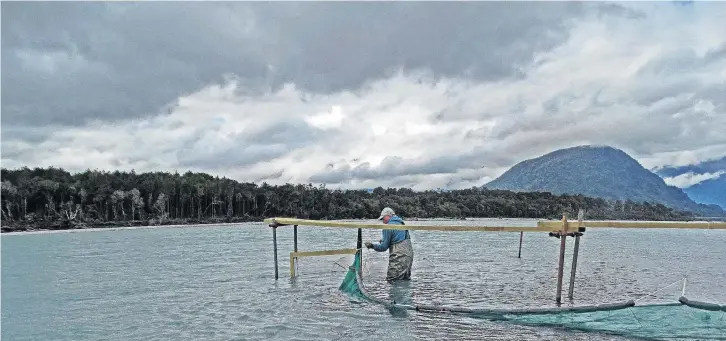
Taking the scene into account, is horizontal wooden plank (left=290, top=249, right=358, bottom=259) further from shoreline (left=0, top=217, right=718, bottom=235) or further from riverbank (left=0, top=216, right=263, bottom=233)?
riverbank (left=0, top=216, right=263, bottom=233)

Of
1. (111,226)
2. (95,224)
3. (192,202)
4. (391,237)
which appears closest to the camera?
(391,237)

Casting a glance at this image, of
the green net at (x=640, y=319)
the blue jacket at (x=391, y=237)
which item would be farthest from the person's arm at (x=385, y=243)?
the green net at (x=640, y=319)

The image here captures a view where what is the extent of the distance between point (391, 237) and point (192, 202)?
103 m

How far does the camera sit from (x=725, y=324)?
9.56 metres

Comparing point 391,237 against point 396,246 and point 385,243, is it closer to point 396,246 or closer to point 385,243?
point 385,243

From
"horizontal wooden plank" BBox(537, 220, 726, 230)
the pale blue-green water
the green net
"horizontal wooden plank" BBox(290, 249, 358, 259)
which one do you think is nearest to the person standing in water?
the pale blue-green water

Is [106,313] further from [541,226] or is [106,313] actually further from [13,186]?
[13,186]

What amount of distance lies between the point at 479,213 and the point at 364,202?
44898mm

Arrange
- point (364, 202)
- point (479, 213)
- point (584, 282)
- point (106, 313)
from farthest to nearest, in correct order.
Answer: point (479, 213) < point (364, 202) < point (584, 282) < point (106, 313)

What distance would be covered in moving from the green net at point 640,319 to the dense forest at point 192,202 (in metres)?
92.0

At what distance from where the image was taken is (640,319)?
10055mm

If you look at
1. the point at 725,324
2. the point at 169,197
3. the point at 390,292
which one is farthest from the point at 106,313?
the point at 169,197

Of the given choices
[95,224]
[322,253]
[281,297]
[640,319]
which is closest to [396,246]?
[322,253]

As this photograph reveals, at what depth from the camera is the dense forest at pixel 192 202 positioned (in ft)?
303
